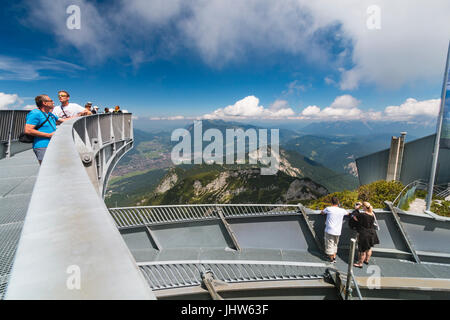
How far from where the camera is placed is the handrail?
799mm

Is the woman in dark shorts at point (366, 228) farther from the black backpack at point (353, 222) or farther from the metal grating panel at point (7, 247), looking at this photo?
the metal grating panel at point (7, 247)

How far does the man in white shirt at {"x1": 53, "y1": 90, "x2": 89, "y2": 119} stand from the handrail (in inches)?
272

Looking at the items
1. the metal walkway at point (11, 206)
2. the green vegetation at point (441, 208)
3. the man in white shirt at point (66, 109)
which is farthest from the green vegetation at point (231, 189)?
the metal walkway at point (11, 206)

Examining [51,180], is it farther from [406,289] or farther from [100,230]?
[406,289]

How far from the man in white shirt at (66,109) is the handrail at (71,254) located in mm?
6901

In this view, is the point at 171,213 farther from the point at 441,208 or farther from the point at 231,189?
the point at 231,189

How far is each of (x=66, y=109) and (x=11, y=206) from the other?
13.4 ft

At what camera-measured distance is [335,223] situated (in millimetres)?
8164

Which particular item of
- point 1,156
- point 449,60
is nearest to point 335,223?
point 449,60

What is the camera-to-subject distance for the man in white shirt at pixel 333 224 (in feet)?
26.7

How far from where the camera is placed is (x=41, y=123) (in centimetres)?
452

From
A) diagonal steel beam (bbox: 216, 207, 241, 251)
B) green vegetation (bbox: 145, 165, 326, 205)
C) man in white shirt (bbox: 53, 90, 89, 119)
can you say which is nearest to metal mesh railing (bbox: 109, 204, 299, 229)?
diagonal steel beam (bbox: 216, 207, 241, 251)

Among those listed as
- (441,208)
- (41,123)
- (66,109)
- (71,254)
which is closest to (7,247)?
(41,123)
